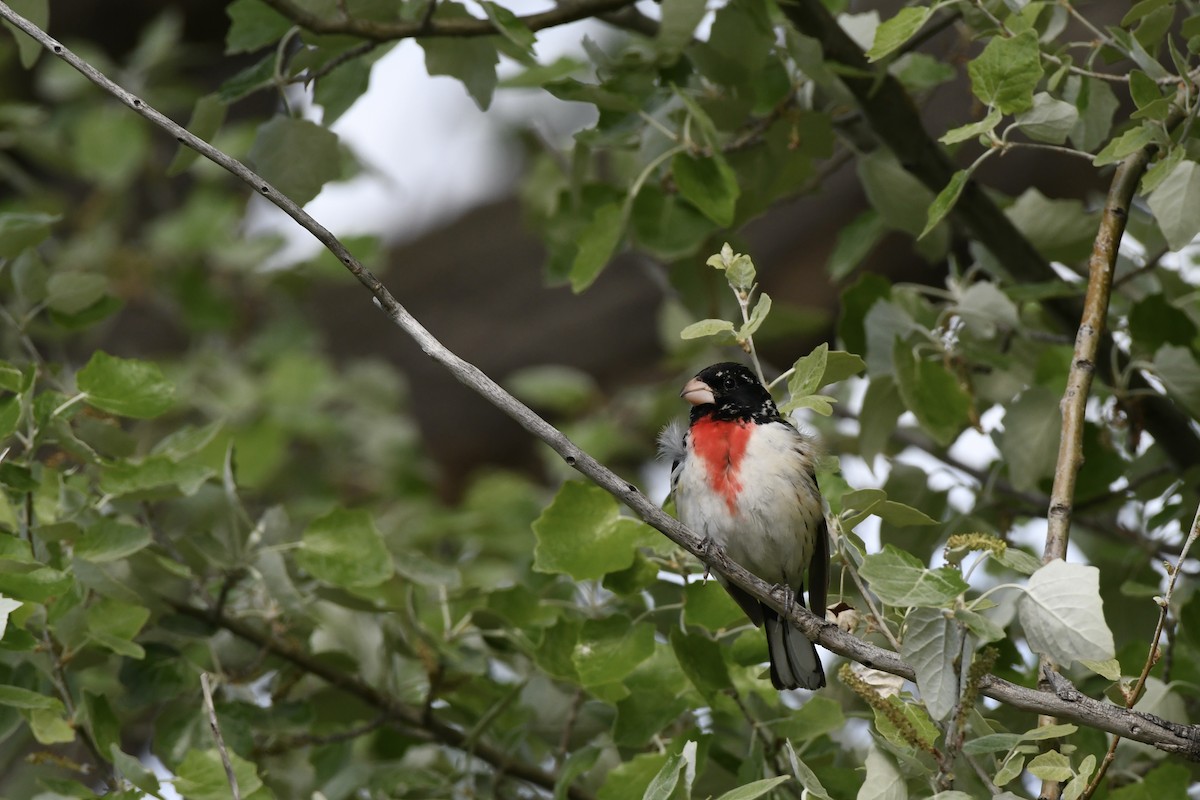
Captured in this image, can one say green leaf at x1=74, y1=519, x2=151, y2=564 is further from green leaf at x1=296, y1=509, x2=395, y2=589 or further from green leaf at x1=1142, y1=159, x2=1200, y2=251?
green leaf at x1=1142, y1=159, x2=1200, y2=251

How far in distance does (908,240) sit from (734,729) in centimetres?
293

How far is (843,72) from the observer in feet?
9.63

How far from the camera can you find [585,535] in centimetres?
271

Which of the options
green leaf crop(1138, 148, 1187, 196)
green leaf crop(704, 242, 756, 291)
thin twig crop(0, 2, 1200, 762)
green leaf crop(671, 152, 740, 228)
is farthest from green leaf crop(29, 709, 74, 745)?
green leaf crop(1138, 148, 1187, 196)

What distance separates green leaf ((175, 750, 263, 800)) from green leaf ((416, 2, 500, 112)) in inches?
62.4

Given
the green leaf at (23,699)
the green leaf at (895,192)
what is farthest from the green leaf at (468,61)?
the green leaf at (23,699)

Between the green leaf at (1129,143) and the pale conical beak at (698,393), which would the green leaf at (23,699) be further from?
the green leaf at (1129,143)

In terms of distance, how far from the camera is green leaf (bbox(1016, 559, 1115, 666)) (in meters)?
1.94

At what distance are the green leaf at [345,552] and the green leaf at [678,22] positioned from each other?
4.29 feet

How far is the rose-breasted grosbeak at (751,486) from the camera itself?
11.0 ft

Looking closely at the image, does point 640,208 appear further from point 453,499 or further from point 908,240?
point 453,499

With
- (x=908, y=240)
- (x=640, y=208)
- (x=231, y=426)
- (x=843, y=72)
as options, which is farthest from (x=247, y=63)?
(x=843, y=72)

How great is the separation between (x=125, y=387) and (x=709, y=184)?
138 cm

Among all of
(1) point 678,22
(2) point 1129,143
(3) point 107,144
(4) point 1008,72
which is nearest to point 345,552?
(1) point 678,22
